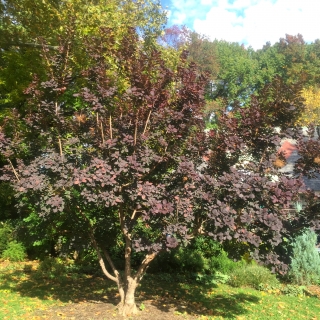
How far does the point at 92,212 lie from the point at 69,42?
3.00m

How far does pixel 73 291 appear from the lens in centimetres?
744

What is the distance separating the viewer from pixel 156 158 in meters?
4.99

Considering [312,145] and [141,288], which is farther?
[141,288]

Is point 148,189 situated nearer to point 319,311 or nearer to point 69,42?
point 69,42

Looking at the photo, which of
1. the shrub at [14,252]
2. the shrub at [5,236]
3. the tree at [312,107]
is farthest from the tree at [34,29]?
the tree at [312,107]

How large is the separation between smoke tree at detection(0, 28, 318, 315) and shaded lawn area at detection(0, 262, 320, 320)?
78 cm

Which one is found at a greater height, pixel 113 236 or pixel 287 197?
pixel 287 197

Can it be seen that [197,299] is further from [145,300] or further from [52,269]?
[52,269]

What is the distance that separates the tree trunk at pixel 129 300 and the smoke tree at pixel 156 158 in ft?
0.05

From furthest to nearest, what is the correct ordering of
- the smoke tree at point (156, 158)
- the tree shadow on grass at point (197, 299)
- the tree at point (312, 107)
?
the tree at point (312, 107), the tree shadow on grass at point (197, 299), the smoke tree at point (156, 158)

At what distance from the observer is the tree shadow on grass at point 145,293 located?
6.54 meters

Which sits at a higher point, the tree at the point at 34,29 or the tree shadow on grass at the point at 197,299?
the tree at the point at 34,29

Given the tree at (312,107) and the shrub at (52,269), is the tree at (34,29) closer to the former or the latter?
the shrub at (52,269)

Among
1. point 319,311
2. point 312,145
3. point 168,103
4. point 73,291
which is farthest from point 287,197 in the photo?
point 73,291
